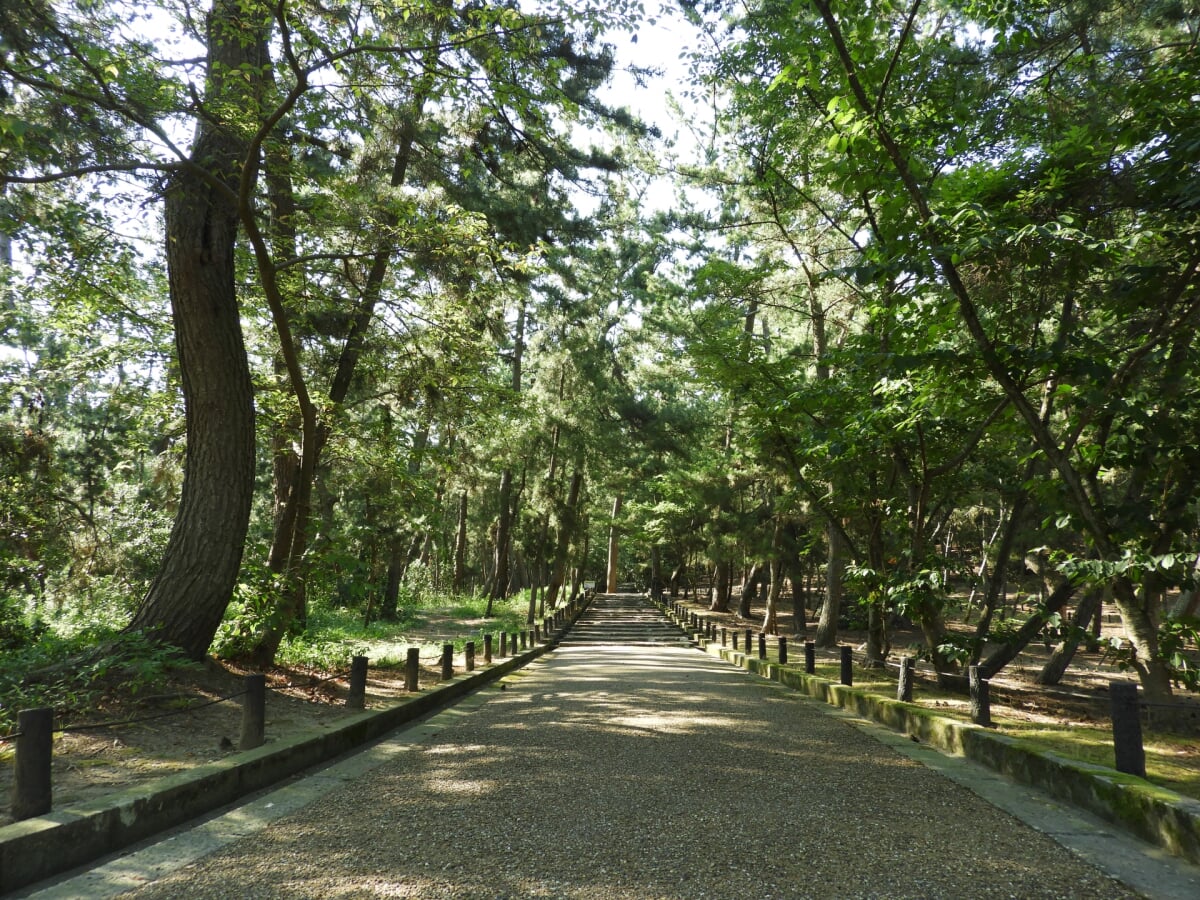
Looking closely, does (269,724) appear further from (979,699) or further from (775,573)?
(775,573)

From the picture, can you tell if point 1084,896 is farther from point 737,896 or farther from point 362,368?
point 362,368

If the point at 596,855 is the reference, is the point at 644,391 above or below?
above

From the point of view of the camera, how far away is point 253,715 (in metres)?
5.79

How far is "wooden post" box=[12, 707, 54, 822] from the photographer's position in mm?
3861

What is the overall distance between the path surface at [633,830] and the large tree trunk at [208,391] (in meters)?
2.64

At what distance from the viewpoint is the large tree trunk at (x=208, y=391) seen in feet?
24.0

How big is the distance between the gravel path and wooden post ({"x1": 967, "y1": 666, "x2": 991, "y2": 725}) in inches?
38.3

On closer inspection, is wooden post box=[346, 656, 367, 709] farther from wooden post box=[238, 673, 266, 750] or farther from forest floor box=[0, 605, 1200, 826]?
wooden post box=[238, 673, 266, 750]

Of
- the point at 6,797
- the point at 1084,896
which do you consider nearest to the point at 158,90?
the point at 6,797

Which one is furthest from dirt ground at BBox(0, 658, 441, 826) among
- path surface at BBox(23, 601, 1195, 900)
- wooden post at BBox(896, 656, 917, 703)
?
wooden post at BBox(896, 656, 917, 703)

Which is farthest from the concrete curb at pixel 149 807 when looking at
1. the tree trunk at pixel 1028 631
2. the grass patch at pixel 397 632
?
the tree trunk at pixel 1028 631

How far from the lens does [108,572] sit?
13.5 metres

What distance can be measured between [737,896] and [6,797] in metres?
4.49

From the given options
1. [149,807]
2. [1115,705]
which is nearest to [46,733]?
[149,807]
